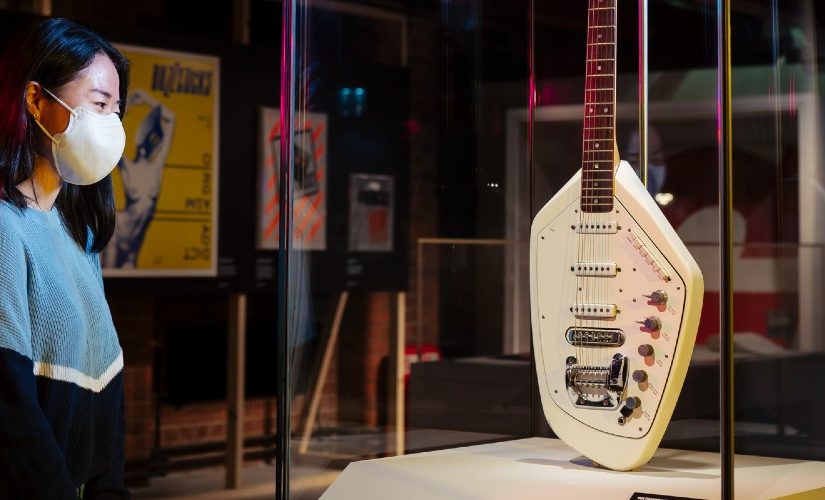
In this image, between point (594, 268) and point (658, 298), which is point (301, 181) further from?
point (658, 298)

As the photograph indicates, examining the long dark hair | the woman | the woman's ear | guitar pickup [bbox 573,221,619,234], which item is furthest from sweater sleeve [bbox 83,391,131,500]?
guitar pickup [bbox 573,221,619,234]

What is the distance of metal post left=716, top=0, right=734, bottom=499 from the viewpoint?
158 cm

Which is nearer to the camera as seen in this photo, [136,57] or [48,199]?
[48,199]

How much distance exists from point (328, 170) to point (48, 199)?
1.90 meters

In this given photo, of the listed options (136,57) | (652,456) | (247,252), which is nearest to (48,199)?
(652,456)

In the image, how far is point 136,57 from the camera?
4.15 metres

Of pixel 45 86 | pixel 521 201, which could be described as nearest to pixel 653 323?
pixel 521 201

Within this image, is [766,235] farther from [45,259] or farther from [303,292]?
[45,259]

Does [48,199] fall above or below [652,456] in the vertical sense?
above

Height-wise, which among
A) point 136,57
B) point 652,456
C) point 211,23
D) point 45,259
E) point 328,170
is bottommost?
point 652,456

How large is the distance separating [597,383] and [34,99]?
3.16 feet

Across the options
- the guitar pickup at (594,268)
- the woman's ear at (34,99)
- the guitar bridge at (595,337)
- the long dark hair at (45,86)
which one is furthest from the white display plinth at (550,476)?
the woman's ear at (34,99)

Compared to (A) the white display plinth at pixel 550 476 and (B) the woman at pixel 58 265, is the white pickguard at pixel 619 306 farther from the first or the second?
(B) the woman at pixel 58 265

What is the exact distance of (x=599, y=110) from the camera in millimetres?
1879
